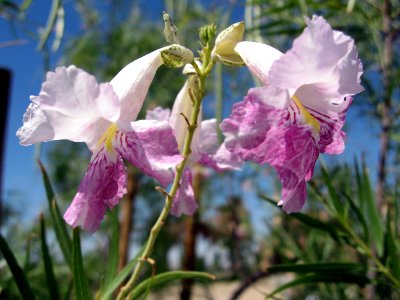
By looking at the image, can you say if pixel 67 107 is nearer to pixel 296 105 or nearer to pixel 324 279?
pixel 296 105

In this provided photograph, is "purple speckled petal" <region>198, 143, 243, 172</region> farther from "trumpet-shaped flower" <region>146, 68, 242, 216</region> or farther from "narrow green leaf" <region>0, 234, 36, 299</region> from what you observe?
"narrow green leaf" <region>0, 234, 36, 299</region>

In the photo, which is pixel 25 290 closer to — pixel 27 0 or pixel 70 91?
pixel 70 91

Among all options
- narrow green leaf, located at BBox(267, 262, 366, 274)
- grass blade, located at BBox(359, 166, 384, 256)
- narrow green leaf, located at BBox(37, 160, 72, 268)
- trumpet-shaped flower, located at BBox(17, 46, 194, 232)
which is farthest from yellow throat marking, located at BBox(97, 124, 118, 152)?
grass blade, located at BBox(359, 166, 384, 256)

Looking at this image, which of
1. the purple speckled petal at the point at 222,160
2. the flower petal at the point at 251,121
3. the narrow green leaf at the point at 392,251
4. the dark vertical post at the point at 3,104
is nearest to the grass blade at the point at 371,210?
the narrow green leaf at the point at 392,251

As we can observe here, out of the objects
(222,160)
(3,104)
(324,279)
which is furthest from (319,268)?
(3,104)

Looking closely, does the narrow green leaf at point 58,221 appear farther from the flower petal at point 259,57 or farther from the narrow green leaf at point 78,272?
the flower petal at point 259,57

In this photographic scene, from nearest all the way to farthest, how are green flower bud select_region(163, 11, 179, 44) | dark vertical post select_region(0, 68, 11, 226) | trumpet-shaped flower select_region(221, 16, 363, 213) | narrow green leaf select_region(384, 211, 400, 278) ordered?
trumpet-shaped flower select_region(221, 16, 363, 213) < green flower bud select_region(163, 11, 179, 44) < narrow green leaf select_region(384, 211, 400, 278) < dark vertical post select_region(0, 68, 11, 226)

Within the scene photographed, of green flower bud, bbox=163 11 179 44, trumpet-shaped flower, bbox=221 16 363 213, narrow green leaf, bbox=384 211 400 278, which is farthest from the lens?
narrow green leaf, bbox=384 211 400 278
